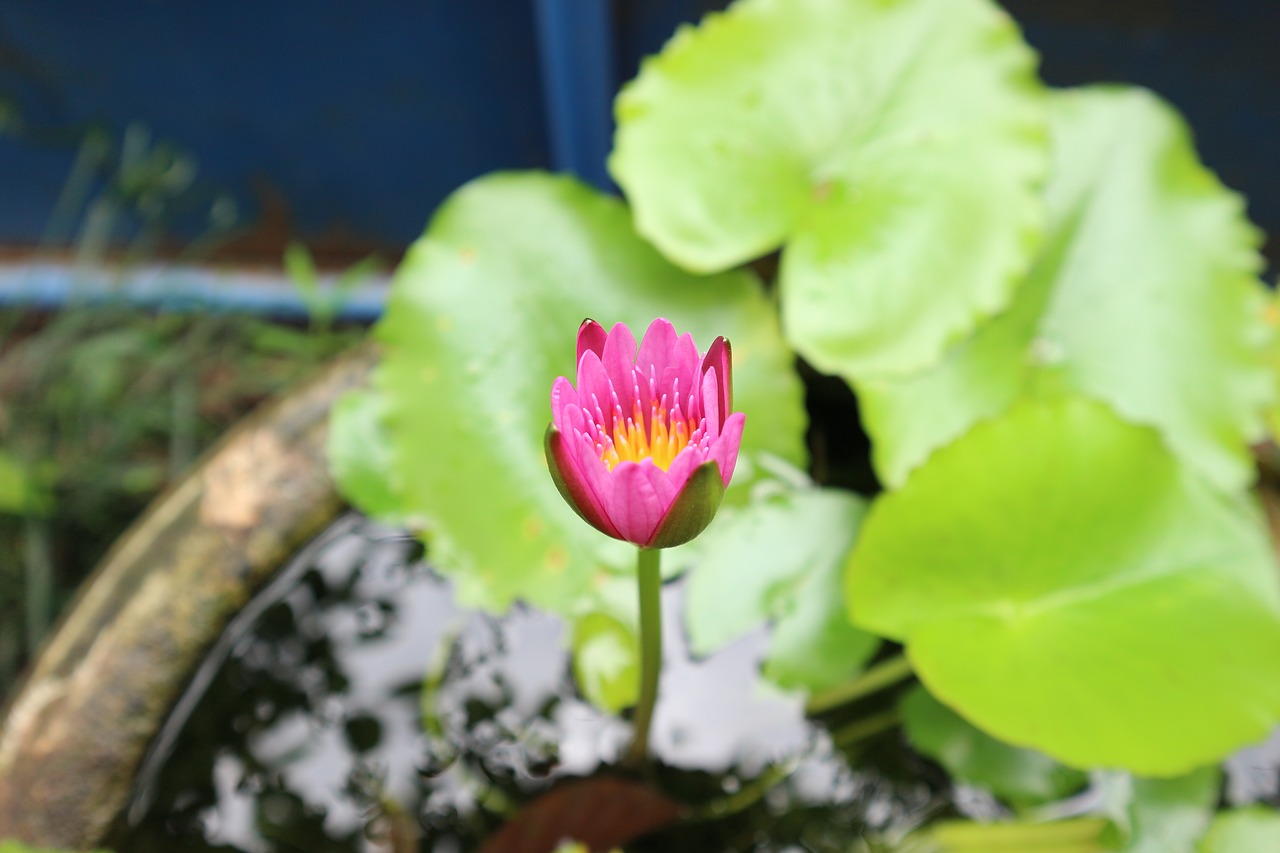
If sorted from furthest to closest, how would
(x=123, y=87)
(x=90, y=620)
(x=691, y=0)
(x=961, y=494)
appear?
(x=123, y=87), (x=691, y=0), (x=90, y=620), (x=961, y=494)

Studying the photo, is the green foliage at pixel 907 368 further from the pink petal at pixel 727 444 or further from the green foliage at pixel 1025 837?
the pink petal at pixel 727 444

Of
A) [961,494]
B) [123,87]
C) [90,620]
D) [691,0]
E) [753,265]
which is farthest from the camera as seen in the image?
[123,87]

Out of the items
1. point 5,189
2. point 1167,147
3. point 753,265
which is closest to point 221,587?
point 753,265

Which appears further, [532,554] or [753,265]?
[753,265]

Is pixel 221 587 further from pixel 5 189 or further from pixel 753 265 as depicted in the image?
pixel 5 189

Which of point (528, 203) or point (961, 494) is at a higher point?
point (528, 203)

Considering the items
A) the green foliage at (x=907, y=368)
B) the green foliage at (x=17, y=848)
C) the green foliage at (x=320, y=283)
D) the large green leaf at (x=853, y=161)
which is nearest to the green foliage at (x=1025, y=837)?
the green foliage at (x=907, y=368)

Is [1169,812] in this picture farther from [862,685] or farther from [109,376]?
[109,376]
